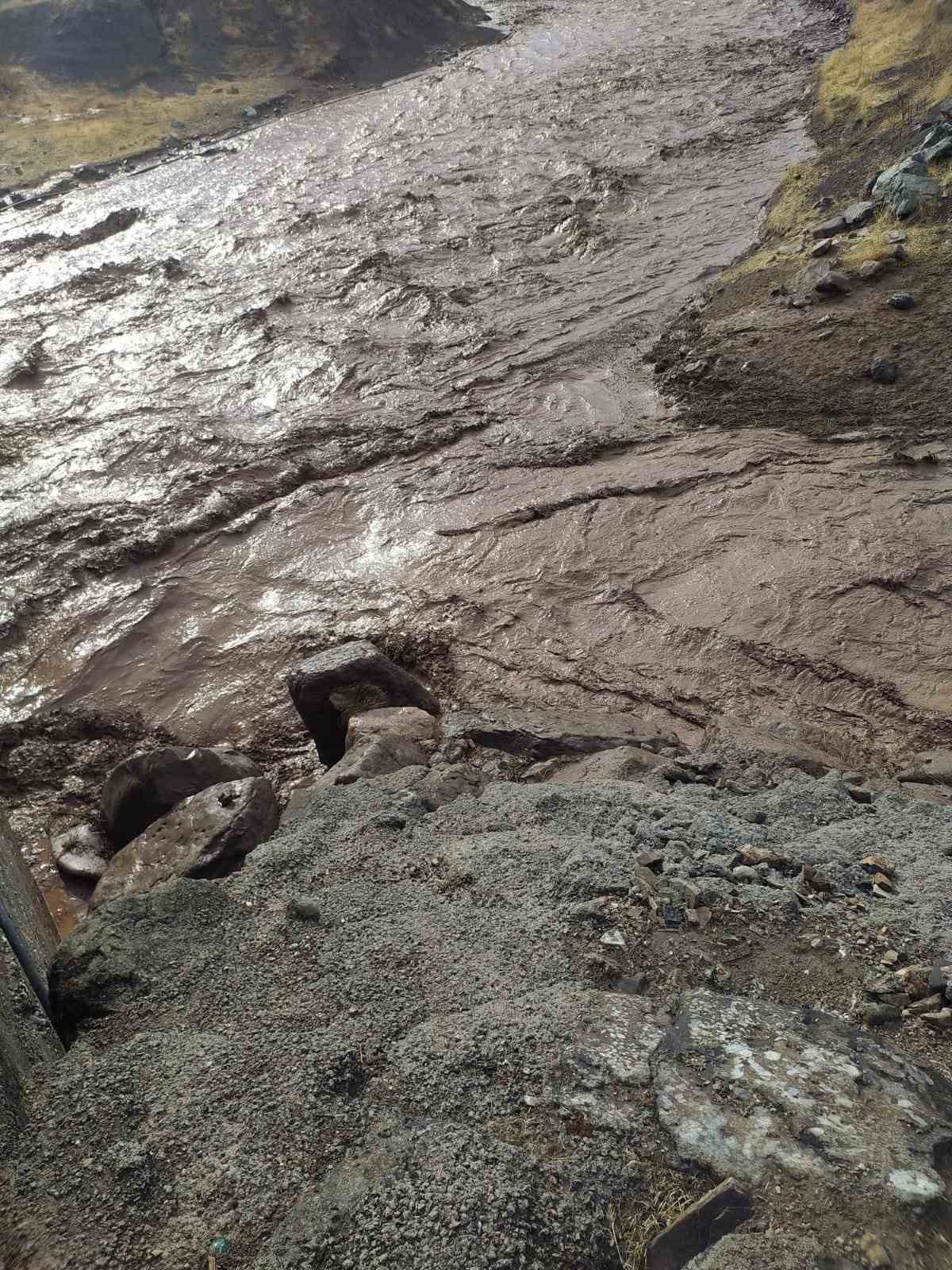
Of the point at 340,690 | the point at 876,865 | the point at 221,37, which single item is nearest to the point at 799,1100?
the point at 876,865

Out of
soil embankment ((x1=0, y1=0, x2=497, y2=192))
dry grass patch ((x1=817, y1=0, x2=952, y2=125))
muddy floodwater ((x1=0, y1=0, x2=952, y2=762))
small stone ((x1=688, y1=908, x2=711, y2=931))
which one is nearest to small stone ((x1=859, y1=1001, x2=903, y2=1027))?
small stone ((x1=688, y1=908, x2=711, y2=931))

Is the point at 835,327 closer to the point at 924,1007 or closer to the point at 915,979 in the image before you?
the point at 915,979

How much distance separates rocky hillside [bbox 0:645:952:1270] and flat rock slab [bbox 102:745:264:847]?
68cm

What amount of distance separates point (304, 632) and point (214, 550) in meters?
1.36

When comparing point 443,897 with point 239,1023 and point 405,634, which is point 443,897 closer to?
point 239,1023

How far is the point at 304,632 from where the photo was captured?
21.4ft

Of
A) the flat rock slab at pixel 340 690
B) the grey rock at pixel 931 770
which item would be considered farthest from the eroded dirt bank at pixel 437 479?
the flat rock slab at pixel 340 690

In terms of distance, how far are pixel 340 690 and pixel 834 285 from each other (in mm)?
6842

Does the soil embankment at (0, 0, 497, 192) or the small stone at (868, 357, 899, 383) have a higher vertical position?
the soil embankment at (0, 0, 497, 192)

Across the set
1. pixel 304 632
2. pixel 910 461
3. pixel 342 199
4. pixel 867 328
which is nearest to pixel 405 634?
pixel 304 632

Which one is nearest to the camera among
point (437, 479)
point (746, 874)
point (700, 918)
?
point (700, 918)

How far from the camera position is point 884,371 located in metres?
7.98

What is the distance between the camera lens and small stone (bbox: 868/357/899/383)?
797 centimetres

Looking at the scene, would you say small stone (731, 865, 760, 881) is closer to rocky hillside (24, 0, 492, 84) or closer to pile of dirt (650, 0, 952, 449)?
pile of dirt (650, 0, 952, 449)
